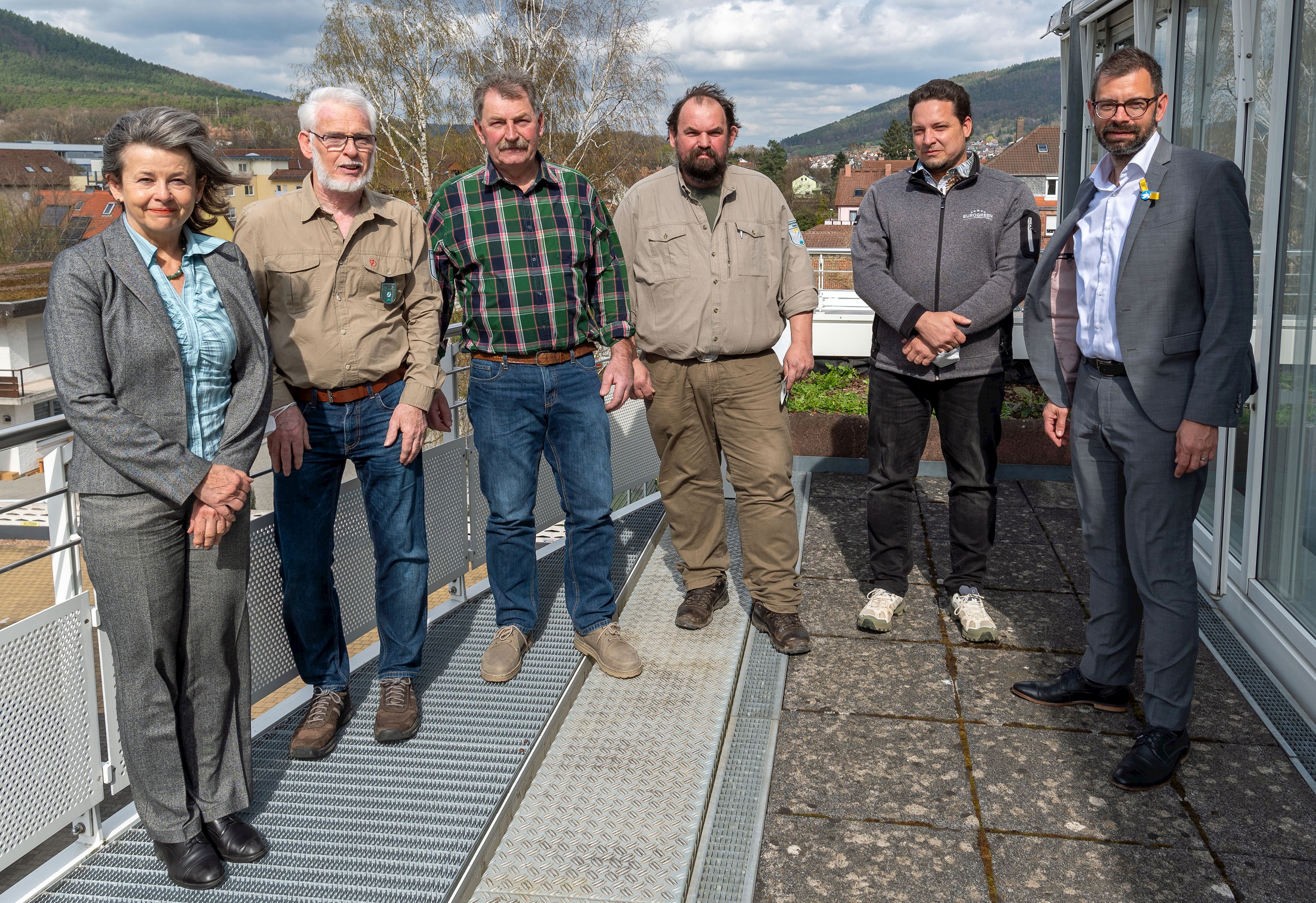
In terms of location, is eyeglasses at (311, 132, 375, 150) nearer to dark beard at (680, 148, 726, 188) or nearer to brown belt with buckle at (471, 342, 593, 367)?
brown belt with buckle at (471, 342, 593, 367)

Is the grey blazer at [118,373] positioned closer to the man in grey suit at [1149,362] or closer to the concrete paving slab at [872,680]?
the concrete paving slab at [872,680]

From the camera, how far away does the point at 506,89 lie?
309cm

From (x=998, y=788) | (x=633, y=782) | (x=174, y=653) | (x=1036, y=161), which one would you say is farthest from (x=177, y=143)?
(x=1036, y=161)

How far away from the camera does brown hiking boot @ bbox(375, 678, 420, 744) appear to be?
3.04 m

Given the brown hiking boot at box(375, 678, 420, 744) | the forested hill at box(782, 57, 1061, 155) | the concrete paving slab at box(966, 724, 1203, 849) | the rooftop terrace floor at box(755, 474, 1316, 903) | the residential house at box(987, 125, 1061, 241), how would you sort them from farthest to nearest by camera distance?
the forested hill at box(782, 57, 1061, 155) → the residential house at box(987, 125, 1061, 241) → the brown hiking boot at box(375, 678, 420, 744) → the concrete paving slab at box(966, 724, 1203, 849) → the rooftop terrace floor at box(755, 474, 1316, 903)

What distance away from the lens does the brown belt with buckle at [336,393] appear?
288cm

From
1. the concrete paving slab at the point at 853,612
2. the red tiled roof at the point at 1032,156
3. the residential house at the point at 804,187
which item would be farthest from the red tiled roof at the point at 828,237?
the residential house at the point at 804,187

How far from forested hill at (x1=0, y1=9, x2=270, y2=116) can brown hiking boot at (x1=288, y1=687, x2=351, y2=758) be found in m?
77.3

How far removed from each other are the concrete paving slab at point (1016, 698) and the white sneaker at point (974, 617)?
0.05 meters

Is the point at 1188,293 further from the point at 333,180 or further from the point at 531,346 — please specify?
the point at 333,180

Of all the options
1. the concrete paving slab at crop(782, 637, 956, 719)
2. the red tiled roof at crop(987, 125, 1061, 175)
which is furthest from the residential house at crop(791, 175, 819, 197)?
the concrete paving slab at crop(782, 637, 956, 719)

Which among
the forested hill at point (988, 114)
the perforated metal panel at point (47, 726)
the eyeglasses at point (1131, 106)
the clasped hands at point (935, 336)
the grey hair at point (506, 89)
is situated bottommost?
the perforated metal panel at point (47, 726)

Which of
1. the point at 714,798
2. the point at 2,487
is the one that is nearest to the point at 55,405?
the point at 714,798

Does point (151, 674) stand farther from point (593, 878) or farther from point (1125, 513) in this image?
point (1125, 513)
